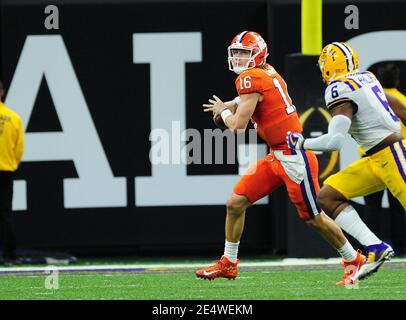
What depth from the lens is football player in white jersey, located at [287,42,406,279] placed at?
8.20 metres

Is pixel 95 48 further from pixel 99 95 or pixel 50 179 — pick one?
pixel 50 179

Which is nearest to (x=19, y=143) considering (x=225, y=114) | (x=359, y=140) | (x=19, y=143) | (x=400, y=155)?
(x=19, y=143)

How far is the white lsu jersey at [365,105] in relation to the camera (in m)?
8.23

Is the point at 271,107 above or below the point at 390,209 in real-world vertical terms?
above

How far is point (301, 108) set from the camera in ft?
36.6

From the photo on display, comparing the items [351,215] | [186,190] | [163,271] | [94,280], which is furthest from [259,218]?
[351,215]

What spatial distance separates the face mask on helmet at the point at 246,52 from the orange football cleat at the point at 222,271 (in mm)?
1413

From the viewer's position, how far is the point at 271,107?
897cm

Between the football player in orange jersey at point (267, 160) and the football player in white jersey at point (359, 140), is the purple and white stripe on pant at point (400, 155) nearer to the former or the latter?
the football player in white jersey at point (359, 140)

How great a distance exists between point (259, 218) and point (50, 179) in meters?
2.05

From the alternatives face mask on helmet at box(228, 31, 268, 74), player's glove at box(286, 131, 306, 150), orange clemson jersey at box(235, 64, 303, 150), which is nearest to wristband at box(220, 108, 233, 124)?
orange clemson jersey at box(235, 64, 303, 150)

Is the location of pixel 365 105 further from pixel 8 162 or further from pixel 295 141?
pixel 8 162

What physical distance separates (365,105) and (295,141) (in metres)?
0.53

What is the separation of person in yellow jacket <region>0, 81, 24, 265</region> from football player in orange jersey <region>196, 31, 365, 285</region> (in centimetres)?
281
